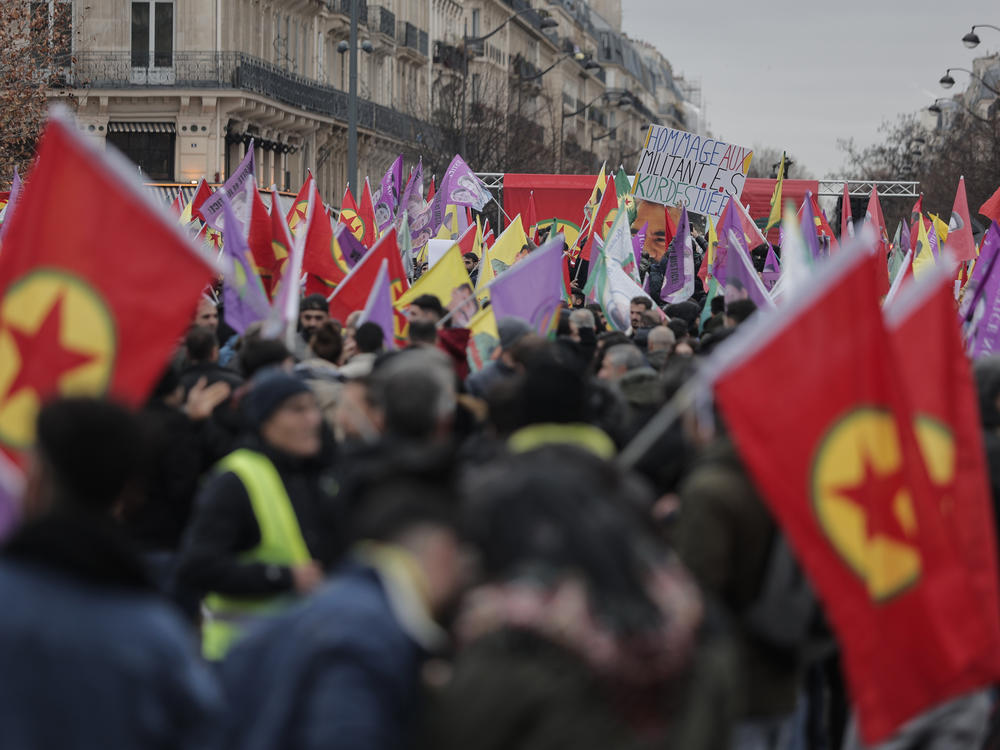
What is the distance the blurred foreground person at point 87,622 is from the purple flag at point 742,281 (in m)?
6.44

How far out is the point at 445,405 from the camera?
4.36m

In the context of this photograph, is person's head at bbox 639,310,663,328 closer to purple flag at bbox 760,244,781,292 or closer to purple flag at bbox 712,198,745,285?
purple flag at bbox 712,198,745,285

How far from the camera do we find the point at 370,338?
7.87 m

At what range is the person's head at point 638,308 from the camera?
41.2 ft

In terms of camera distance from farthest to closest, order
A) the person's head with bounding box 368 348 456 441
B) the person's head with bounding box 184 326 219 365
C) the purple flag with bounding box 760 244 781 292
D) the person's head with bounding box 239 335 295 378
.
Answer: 1. the purple flag with bounding box 760 244 781 292
2. the person's head with bounding box 184 326 219 365
3. the person's head with bounding box 239 335 295 378
4. the person's head with bounding box 368 348 456 441

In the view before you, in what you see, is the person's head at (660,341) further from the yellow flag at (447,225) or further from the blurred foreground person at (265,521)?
the yellow flag at (447,225)

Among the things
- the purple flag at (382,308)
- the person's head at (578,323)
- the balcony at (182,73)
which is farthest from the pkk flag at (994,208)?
the balcony at (182,73)

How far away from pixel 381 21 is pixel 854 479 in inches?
2127

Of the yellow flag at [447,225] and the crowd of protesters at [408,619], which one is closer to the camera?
the crowd of protesters at [408,619]

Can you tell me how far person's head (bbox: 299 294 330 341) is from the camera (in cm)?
934

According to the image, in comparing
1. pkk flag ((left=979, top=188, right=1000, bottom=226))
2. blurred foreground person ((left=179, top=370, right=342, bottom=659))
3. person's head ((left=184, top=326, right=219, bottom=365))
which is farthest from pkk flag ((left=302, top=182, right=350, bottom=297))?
blurred foreground person ((left=179, top=370, right=342, bottom=659))

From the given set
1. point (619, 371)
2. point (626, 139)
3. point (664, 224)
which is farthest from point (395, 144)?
point (626, 139)

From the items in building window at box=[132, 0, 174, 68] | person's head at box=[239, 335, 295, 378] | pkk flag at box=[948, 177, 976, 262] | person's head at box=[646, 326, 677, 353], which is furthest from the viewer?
building window at box=[132, 0, 174, 68]

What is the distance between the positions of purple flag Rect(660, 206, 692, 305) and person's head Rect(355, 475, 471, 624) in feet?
44.1
